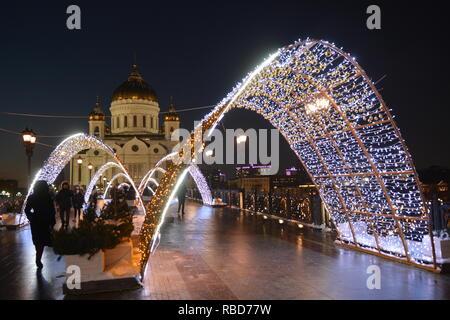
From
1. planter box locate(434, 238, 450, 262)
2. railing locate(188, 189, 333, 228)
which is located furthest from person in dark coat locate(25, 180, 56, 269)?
railing locate(188, 189, 333, 228)

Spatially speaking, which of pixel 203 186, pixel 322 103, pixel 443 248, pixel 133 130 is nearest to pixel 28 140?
pixel 322 103

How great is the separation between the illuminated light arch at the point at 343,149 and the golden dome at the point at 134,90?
219 ft

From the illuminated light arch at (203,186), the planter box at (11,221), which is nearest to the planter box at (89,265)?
the planter box at (11,221)

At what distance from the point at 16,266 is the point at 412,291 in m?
7.19

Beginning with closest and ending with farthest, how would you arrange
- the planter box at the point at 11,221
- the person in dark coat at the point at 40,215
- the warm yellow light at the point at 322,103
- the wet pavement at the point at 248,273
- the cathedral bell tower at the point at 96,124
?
the wet pavement at the point at 248,273 < the person in dark coat at the point at 40,215 < the warm yellow light at the point at 322,103 < the planter box at the point at 11,221 < the cathedral bell tower at the point at 96,124

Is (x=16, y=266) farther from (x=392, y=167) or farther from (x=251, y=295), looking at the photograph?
(x=392, y=167)

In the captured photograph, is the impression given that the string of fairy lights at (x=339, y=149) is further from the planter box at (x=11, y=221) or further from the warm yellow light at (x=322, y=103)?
the planter box at (x=11, y=221)

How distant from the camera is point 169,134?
79.5 meters

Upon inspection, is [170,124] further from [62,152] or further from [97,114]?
[62,152]

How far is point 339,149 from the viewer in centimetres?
953

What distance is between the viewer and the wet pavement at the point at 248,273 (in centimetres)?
630

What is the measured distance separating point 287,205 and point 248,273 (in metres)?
9.99
